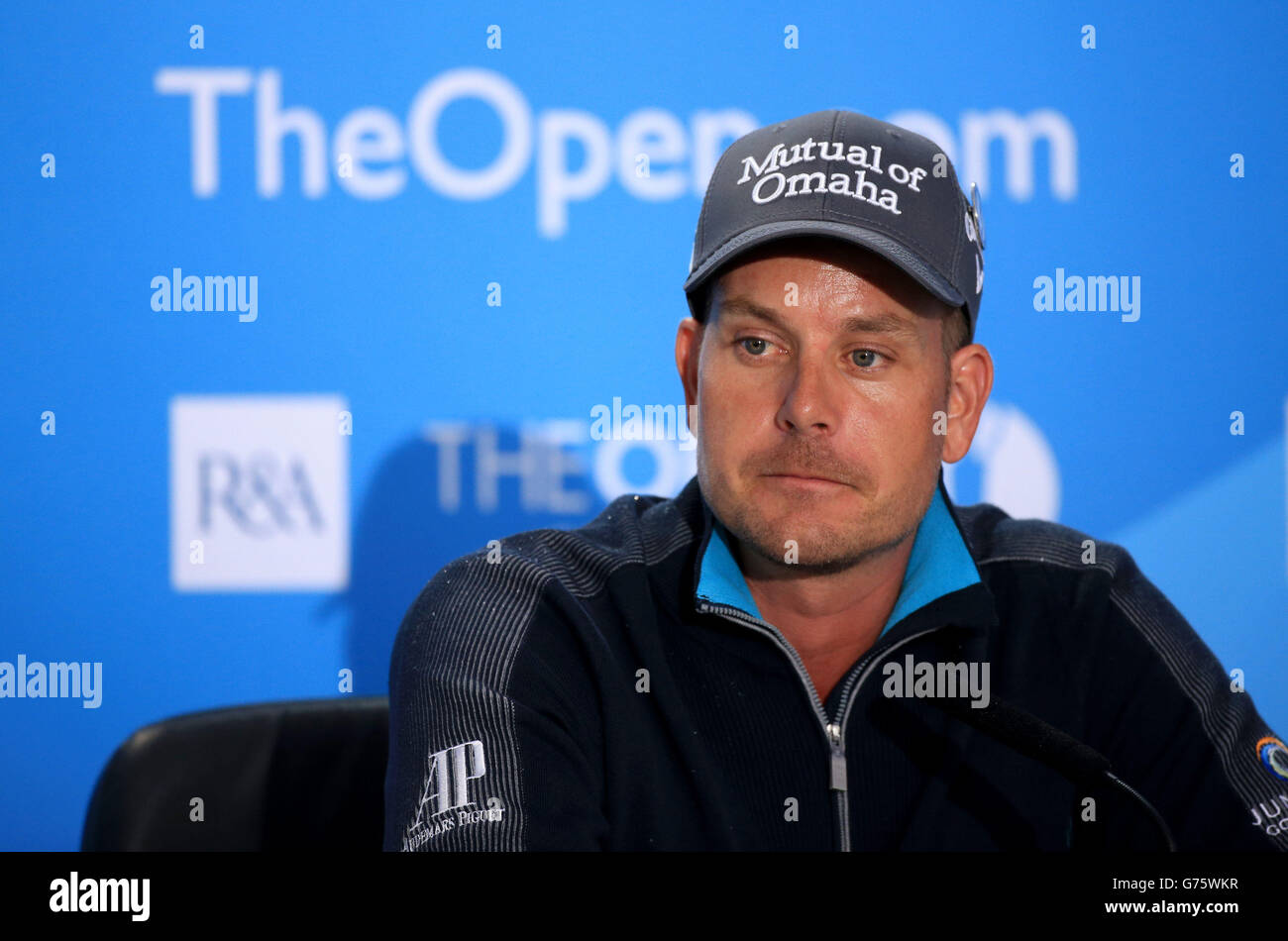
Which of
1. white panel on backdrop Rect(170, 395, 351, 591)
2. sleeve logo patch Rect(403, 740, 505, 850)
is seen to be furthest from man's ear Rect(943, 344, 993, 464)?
white panel on backdrop Rect(170, 395, 351, 591)

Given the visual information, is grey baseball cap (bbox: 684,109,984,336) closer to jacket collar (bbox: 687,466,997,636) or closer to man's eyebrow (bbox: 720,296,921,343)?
man's eyebrow (bbox: 720,296,921,343)

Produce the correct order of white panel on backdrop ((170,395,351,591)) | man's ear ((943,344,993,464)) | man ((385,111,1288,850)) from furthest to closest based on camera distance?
white panel on backdrop ((170,395,351,591)) → man's ear ((943,344,993,464)) → man ((385,111,1288,850))

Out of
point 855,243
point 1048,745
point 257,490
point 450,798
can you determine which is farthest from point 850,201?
point 257,490

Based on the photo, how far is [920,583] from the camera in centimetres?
107

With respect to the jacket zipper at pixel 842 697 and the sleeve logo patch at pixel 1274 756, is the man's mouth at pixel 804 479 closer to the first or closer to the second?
the jacket zipper at pixel 842 697

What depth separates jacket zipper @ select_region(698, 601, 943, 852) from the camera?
0.96 metres

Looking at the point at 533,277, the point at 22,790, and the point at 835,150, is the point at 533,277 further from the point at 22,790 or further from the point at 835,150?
the point at 22,790

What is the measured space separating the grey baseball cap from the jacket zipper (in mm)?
309

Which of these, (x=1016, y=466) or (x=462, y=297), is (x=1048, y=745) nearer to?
(x=1016, y=466)

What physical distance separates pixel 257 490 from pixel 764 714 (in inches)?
43.1

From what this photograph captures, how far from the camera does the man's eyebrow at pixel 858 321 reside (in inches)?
40.0

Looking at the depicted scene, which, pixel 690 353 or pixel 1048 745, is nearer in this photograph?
pixel 1048 745

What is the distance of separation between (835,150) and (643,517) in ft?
1.29

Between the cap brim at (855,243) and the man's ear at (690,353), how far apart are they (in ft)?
0.37
